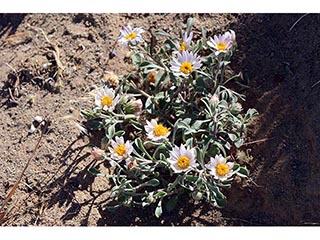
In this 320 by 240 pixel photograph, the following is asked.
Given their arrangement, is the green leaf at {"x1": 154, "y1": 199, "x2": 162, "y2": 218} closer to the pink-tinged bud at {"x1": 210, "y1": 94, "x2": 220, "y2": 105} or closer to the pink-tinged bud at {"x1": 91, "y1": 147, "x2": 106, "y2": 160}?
the pink-tinged bud at {"x1": 91, "y1": 147, "x2": 106, "y2": 160}

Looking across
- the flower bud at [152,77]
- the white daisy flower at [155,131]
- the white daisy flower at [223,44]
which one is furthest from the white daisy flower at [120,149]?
the white daisy flower at [223,44]

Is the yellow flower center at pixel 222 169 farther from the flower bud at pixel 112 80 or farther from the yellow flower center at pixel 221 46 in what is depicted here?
the flower bud at pixel 112 80

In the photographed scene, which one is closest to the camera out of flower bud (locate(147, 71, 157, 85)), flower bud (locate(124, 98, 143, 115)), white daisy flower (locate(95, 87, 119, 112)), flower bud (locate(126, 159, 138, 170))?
flower bud (locate(126, 159, 138, 170))

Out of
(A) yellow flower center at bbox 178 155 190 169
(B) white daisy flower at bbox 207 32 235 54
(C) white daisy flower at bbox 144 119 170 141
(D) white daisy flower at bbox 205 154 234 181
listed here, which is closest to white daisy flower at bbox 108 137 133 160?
(C) white daisy flower at bbox 144 119 170 141

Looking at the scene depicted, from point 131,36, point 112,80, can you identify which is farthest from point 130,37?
point 112,80

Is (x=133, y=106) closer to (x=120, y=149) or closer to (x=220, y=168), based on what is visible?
(x=120, y=149)

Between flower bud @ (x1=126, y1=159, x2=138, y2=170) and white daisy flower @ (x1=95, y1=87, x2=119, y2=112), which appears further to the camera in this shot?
white daisy flower @ (x1=95, y1=87, x2=119, y2=112)
